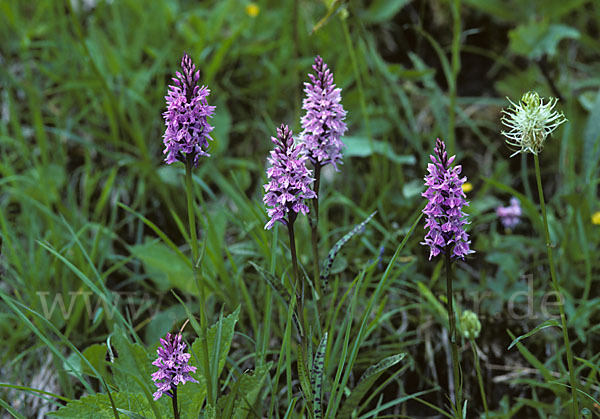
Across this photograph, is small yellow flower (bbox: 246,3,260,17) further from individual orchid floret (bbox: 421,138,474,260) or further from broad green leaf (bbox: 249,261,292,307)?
individual orchid floret (bbox: 421,138,474,260)

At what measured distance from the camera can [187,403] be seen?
179cm

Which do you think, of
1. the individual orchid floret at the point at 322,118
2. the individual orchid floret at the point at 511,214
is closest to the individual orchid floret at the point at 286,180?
the individual orchid floret at the point at 322,118

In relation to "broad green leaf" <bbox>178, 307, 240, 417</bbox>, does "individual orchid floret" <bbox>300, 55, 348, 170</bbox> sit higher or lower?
higher

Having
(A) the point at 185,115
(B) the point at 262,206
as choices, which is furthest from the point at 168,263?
(A) the point at 185,115

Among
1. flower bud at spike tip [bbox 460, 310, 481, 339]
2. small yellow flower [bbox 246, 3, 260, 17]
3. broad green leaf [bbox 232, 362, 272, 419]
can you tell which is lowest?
broad green leaf [bbox 232, 362, 272, 419]

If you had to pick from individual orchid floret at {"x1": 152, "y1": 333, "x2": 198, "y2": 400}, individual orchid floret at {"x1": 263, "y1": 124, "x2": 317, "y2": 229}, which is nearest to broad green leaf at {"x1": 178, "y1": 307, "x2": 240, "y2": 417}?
individual orchid floret at {"x1": 152, "y1": 333, "x2": 198, "y2": 400}

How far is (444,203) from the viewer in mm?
1458

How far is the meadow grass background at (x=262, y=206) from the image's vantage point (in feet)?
7.24

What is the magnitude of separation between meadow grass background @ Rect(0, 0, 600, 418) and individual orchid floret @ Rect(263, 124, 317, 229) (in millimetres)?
384

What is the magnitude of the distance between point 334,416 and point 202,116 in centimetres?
104

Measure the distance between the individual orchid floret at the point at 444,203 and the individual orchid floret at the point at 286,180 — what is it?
33 centimetres

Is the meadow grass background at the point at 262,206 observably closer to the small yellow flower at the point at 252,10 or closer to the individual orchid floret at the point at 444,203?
the small yellow flower at the point at 252,10

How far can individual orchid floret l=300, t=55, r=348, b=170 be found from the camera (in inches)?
66.1

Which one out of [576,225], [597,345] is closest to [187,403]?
[597,345]
